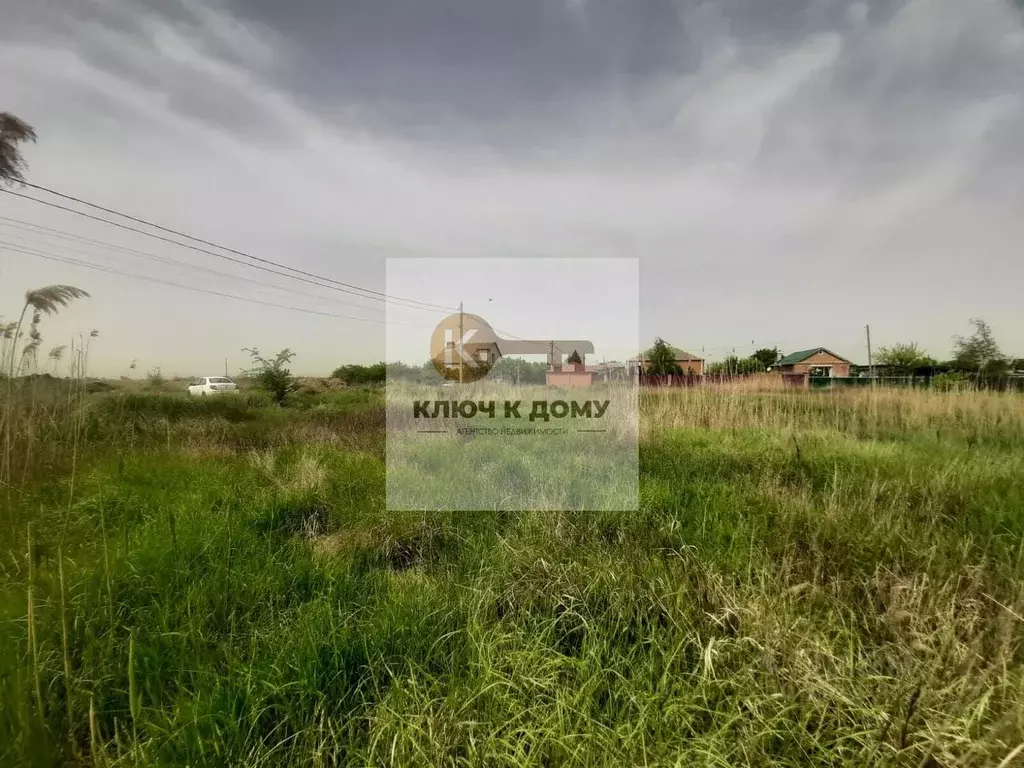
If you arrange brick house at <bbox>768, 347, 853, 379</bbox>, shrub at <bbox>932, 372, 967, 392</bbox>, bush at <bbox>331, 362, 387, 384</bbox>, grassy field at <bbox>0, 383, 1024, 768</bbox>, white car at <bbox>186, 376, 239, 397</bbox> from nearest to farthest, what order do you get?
1. grassy field at <bbox>0, 383, 1024, 768</bbox>
2. shrub at <bbox>932, 372, 967, 392</bbox>
3. white car at <bbox>186, 376, 239, 397</bbox>
4. bush at <bbox>331, 362, 387, 384</bbox>
5. brick house at <bbox>768, 347, 853, 379</bbox>

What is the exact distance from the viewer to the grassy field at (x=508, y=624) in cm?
119

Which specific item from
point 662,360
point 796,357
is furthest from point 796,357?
→ point 662,360

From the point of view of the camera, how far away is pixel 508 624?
1756 millimetres

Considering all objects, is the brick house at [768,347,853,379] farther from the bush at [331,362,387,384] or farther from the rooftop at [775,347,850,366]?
the bush at [331,362,387,384]

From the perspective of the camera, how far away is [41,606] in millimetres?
1707

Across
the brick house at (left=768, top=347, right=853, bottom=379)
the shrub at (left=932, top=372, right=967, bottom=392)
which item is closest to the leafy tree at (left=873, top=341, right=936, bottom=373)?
the brick house at (left=768, top=347, right=853, bottom=379)

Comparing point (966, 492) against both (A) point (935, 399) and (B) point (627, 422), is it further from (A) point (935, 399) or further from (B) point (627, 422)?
(A) point (935, 399)

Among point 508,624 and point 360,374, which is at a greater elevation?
point 360,374

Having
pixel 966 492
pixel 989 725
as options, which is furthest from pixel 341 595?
pixel 966 492

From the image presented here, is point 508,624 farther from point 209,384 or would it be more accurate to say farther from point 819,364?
point 819,364

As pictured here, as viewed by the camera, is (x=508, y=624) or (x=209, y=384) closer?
(x=508, y=624)

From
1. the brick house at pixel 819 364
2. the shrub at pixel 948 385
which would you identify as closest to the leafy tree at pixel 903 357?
the brick house at pixel 819 364

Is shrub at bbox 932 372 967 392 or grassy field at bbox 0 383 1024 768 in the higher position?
shrub at bbox 932 372 967 392

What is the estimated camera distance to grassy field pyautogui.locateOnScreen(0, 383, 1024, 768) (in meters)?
1.19
